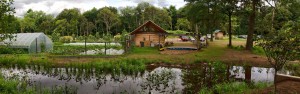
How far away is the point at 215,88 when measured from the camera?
1219 cm

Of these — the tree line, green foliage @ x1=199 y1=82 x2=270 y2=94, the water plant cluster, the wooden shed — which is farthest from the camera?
the wooden shed

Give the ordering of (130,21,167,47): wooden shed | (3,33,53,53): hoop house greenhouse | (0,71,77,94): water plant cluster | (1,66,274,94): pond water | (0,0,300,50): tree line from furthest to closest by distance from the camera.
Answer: (130,21,167,47): wooden shed, (0,0,300,50): tree line, (3,33,53,53): hoop house greenhouse, (1,66,274,94): pond water, (0,71,77,94): water plant cluster

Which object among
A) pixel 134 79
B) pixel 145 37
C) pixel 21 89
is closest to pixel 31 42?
pixel 145 37

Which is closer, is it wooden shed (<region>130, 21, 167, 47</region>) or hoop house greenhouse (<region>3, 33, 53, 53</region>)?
hoop house greenhouse (<region>3, 33, 53, 53</region>)

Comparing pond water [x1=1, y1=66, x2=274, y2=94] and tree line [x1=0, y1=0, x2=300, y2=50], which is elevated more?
tree line [x1=0, y1=0, x2=300, y2=50]

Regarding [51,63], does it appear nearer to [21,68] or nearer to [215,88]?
[21,68]

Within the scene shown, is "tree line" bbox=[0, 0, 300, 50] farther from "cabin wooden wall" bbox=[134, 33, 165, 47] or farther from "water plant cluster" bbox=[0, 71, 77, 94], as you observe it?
"water plant cluster" bbox=[0, 71, 77, 94]

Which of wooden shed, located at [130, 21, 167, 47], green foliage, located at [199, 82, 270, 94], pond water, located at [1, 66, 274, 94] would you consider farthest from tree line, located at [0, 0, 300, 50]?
green foliage, located at [199, 82, 270, 94]

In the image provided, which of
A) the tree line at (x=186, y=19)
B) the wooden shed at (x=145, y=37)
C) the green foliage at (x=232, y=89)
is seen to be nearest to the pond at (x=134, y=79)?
the green foliage at (x=232, y=89)

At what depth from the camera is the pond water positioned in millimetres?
13148

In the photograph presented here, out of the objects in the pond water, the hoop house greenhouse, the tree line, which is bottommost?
the pond water

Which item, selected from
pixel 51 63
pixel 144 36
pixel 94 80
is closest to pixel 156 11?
pixel 144 36

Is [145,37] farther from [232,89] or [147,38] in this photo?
[232,89]

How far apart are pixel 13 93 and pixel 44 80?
4.06 metres
